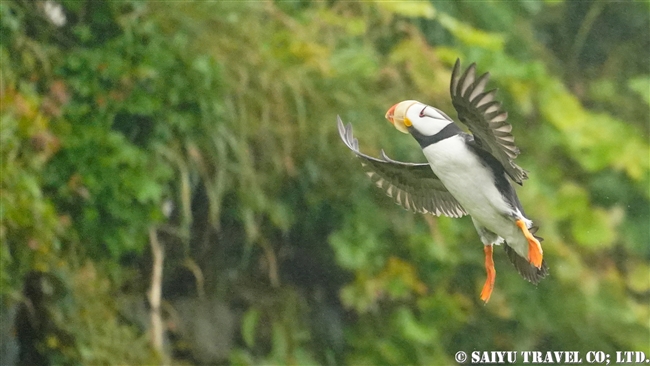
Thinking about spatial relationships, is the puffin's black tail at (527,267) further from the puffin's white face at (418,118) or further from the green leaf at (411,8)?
the green leaf at (411,8)

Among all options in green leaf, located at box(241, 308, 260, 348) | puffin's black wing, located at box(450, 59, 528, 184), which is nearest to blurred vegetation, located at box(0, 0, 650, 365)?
green leaf, located at box(241, 308, 260, 348)

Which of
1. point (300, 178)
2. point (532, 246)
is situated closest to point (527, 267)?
point (532, 246)

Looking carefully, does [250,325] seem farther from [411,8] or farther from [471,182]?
[471,182]

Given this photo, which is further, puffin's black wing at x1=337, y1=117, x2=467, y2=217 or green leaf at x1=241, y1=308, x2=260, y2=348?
green leaf at x1=241, y1=308, x2=260, y2=348

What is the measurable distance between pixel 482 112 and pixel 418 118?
0.07 m

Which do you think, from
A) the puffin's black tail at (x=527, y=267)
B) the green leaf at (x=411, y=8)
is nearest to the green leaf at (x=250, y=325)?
the green leaf at (x=411, y=8)

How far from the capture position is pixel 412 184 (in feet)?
1.82

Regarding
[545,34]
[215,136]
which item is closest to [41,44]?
[215,136]

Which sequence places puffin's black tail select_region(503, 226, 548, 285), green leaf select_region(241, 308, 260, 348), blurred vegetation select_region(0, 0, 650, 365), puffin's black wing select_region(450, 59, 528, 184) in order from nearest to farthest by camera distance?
puffin's black wing select_region(450, 59, 528, 184) → puffin's black tail select_region(503, 226, 548, 285) → blurred vegetation select_region(0, 0, 650, 365) → green leaf select_region(241, 308, 260, 348)

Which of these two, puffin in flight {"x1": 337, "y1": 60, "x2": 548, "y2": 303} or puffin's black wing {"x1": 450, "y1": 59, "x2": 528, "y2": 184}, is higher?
puffin's black wing {"x1": 450, "y1": 59, "x2": 528, "y2": 184}

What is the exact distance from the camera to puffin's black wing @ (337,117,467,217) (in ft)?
1.77

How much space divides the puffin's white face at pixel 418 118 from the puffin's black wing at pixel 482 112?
3cm

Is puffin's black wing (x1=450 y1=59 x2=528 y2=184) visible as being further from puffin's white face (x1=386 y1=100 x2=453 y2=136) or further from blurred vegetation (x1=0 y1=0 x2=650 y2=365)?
blurred vegetation (x1=0 y1=0 x2=650 y2=365)

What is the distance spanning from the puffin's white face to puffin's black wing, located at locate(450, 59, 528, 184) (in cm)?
3
